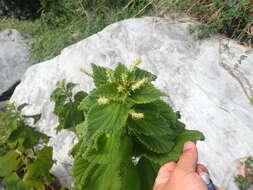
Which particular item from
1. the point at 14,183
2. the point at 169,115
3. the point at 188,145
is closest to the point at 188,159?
the point at 188,145

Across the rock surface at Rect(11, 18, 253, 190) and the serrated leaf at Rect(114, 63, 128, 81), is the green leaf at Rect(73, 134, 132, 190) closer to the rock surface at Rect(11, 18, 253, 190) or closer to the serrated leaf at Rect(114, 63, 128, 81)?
the serrated leaf at Rect(114, 63, 128, 81)

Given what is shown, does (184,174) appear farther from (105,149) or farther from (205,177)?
(105,149)

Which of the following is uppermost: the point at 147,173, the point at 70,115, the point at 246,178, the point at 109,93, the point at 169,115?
the point at 109,93

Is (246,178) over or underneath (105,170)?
underneath

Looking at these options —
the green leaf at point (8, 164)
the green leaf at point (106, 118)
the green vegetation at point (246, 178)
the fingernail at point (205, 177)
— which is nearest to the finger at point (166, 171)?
the fingernail at point (205, 177)

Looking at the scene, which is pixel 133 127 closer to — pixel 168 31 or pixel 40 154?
pixel 40 154

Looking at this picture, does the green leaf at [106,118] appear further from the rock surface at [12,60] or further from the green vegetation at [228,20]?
the rock surface at [12,60]
